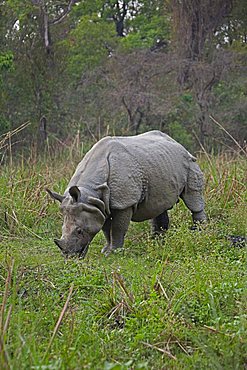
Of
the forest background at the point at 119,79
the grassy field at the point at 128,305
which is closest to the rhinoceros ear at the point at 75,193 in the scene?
the grassy field at the point at 128,305

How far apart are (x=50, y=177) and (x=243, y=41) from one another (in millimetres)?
13799

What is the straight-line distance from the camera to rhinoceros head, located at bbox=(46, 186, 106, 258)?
584cm

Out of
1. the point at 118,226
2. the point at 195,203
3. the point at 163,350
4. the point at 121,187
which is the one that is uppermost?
the point at 163,350

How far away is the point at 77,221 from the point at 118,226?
1.91 ft

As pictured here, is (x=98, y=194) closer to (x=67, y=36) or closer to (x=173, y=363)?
(x=173, y=363)

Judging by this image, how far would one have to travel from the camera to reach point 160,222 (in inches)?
295

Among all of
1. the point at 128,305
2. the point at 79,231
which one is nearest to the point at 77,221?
the point at 79,231

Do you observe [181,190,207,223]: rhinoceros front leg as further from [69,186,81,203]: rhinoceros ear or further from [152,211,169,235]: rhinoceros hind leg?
[69,186,81,203]: rhinoceros ear

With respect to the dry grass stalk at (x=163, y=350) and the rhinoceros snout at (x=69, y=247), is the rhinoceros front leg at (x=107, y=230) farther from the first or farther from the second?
the dry grass stalk at (x=163, y=350)

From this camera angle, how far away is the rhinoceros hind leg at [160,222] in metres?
7.46

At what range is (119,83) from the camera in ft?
53.9

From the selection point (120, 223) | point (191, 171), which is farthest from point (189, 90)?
point (120, 223)

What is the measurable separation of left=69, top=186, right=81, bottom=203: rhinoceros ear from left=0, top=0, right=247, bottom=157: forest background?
268 inches

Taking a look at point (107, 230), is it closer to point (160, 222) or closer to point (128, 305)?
point (160, 222)
